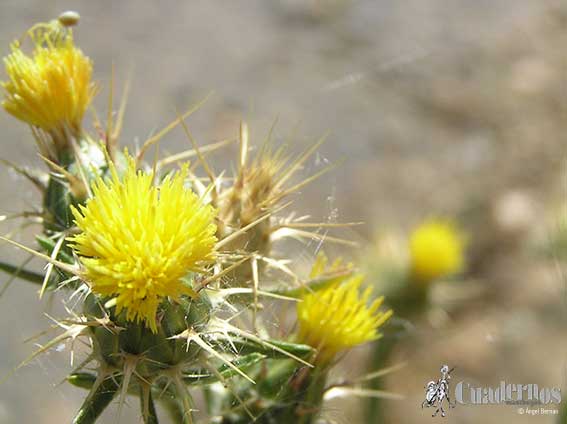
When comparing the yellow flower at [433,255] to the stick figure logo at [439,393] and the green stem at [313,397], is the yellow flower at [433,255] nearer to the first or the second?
the stick figure logo at [439,393]

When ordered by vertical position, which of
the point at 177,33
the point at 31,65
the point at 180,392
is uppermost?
the point at 177,33

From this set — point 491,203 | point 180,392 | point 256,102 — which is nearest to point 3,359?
point 256,102

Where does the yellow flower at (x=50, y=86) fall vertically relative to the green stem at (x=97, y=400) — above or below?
above

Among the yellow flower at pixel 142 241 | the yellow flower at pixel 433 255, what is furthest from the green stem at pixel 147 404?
the yellow flower at pixel 433 255

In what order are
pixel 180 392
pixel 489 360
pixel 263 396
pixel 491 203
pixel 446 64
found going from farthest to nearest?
1. pixel 446 64
2. pixel 491 203
3. pixel 489 360
4. pixel 263 396
5. pixel 180 392

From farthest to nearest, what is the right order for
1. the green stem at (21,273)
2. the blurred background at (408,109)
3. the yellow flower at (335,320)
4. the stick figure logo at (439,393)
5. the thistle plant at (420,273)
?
the blurred background at (408,109)
the thistle plant at (420,273)
the stick figure logo at (439,393)
the yellow flower at (335,320)
the green stem at (21,273)

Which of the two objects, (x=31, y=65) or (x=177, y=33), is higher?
(x=177, y=33)

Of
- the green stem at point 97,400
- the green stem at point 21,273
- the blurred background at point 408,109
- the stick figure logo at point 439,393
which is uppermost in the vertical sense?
the blurred background at point 408,109

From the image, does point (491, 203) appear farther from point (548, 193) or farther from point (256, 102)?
point (256, 102)
